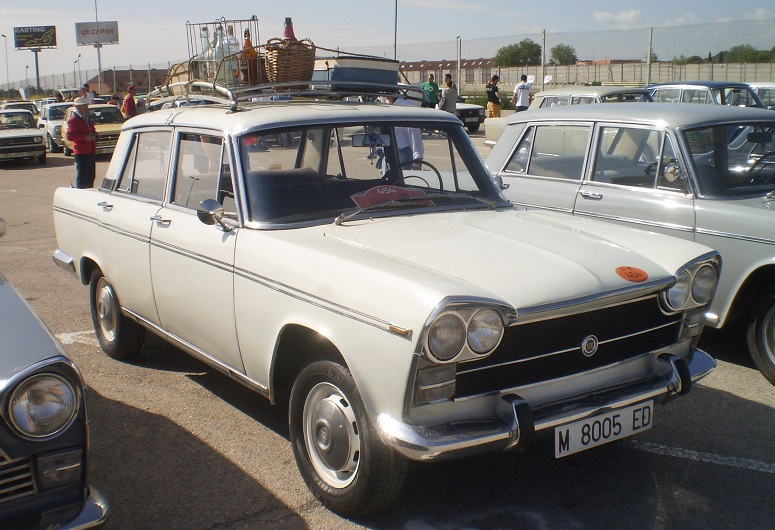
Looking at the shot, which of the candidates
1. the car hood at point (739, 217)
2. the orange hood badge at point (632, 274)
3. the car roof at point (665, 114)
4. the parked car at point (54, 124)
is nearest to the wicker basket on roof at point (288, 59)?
the car roof at point (665, 114)

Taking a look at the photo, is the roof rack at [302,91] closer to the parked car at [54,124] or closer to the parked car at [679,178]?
the parked car at [679,178]

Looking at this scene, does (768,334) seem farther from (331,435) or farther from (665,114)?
(331,435)

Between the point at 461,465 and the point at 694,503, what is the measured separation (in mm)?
1058

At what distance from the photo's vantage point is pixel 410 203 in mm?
4281

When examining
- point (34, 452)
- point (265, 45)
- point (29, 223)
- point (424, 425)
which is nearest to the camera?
point (34, 452)

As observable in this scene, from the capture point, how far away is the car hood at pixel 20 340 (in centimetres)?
253

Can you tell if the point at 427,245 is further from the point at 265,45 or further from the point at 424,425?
the point at 265,45

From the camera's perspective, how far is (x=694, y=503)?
3486 millimetres

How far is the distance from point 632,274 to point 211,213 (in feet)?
6.63

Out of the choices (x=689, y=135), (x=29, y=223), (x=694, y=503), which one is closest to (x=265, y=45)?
(x=689, y=135)

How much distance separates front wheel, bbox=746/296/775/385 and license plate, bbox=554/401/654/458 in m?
1.93

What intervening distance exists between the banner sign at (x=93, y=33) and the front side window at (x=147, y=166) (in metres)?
74.8

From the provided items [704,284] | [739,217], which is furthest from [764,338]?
[704,284]

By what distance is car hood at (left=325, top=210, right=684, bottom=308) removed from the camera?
3.17 meters
